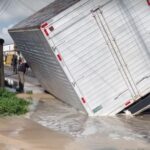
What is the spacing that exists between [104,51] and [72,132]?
2.60 meters

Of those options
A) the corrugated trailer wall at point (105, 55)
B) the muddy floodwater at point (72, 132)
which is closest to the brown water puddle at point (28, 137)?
the muddy floodwater at point (72, 132)

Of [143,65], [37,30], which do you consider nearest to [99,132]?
[143,65]

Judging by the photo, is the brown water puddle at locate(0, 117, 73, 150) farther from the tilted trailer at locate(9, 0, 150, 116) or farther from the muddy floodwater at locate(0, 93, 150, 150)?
the tilted trailer at locate(9, 0, 150, 116)

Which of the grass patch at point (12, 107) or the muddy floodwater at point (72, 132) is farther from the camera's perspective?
the grass patch at point (12, 107)

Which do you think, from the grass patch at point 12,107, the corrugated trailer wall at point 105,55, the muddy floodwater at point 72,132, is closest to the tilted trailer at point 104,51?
the corrugated trailer wall at point 105,55

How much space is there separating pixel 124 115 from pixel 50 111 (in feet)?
9.27

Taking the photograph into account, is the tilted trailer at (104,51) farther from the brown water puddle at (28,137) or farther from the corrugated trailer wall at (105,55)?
the brown water puddle at (28,137)

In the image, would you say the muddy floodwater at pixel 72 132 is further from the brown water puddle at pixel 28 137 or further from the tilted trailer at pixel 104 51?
the tilted trailer at pixel 104 51

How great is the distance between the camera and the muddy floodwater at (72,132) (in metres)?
9.34

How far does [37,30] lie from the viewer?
41.2 ft

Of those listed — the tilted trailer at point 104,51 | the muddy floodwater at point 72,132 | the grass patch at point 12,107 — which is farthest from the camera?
the grass patch at point 12,107

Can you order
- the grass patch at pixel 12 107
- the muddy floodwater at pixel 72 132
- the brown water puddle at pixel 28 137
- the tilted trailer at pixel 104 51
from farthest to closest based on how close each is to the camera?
1. the grass patch at pixel 12 107
2. the tilted trailer at pixel 104 51
3. the muddy floodwater at pixel 72 132
4. the brown water puddle at pixel 28 137

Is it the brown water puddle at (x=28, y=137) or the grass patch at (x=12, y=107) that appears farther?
Result: the grass patch at (x=12, y=107)

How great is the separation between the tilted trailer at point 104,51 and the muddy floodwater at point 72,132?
59 centimetres
